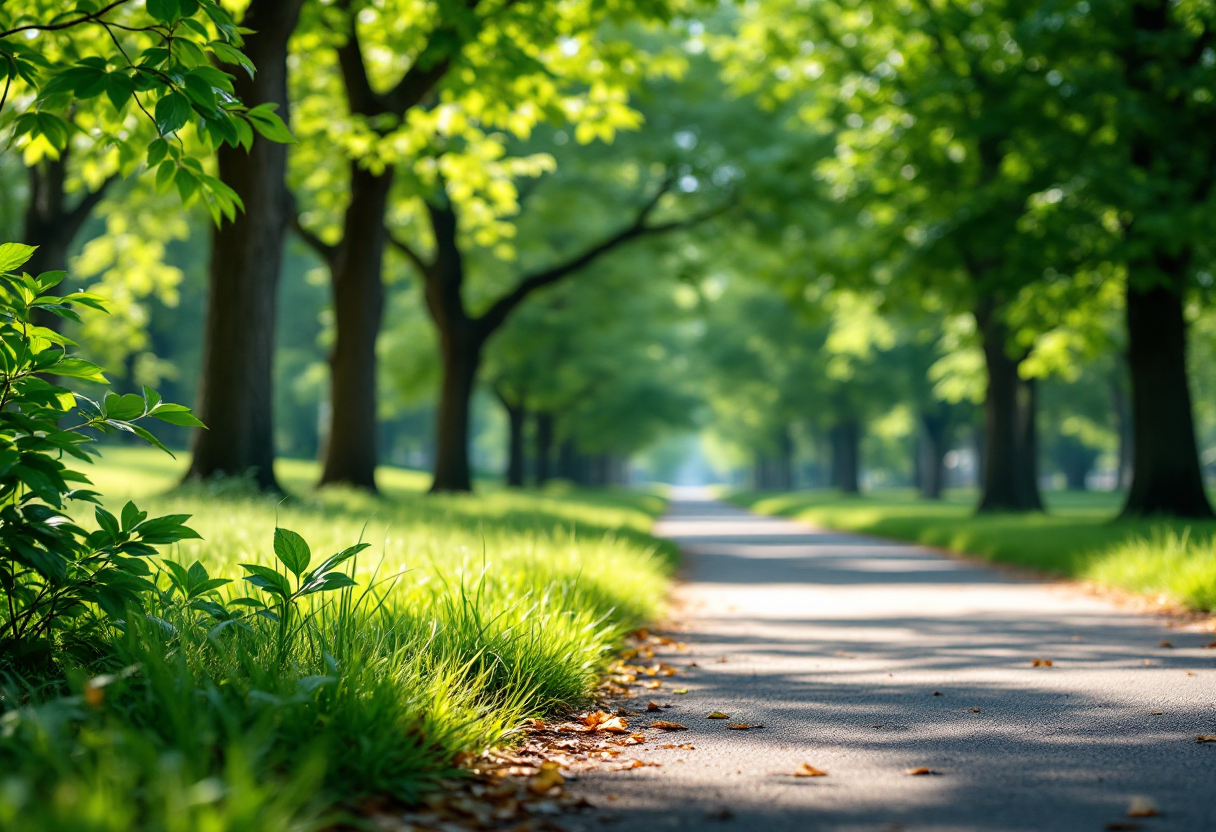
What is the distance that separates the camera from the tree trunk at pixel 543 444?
3384 cm

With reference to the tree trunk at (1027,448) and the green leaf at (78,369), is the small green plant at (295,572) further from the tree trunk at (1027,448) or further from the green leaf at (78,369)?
the tree trunk at (1027,448)

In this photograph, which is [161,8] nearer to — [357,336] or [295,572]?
[295,572]

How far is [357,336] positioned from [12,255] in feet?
36.8

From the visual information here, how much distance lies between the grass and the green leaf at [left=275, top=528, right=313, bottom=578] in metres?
0.33

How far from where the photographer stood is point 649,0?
10.2 meters

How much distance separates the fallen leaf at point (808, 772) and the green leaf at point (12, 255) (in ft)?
10.5

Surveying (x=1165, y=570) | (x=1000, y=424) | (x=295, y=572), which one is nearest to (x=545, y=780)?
(x=295, y=572)

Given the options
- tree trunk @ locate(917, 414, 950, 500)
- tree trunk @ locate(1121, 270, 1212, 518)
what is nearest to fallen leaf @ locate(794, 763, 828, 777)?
tree trunk @ locate(1121, 270, 1212, 518)

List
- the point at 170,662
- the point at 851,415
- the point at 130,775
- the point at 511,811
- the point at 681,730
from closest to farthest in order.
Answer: the point at 130,775, the point at 511,811, the point at 170,662, the point at 681,730, the point at 851,415

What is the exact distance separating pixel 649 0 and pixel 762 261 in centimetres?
1196

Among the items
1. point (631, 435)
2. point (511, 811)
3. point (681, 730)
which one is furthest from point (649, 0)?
point (631, 435)

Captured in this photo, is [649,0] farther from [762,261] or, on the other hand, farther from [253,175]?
[762,261]

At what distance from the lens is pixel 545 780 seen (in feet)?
10.7

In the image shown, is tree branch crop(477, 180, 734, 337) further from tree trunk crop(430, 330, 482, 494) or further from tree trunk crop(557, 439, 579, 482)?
tree trunk crop(557, 439, 579, 482)
